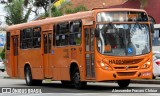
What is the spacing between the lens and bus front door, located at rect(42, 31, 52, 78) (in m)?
→ 24.5

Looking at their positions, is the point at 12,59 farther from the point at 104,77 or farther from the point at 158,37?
the point at 158,37

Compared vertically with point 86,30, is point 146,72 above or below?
below

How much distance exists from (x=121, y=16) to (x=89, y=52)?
1826 mm

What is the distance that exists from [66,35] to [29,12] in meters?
46.1

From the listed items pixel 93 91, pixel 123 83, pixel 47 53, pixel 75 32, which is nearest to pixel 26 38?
pixel 47 53

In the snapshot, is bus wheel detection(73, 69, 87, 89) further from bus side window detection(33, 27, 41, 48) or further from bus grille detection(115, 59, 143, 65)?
bus side window detection(33, 27, 41, 48)

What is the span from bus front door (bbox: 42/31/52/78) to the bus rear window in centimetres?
436

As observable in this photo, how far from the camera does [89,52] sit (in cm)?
2055

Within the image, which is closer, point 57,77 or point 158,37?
point 57,77

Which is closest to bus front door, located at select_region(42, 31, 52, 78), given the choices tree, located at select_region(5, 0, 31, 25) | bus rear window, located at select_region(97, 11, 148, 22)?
bus rear window, located at select_region(97, 11, 148, 22)

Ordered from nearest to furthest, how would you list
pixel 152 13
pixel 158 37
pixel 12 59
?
pixel 12 59 < pixel 158 37 < pixel 152 13

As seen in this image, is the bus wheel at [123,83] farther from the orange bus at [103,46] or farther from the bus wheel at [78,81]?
the bus wheel at [78,81]

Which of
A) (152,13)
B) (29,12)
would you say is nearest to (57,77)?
(152,13)

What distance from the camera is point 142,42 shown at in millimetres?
20531
